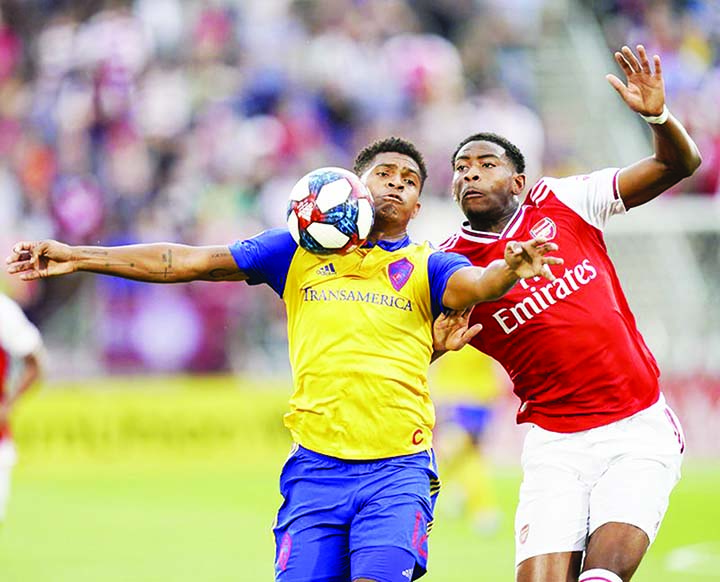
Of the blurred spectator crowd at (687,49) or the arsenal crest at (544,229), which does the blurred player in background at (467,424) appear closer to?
the blurred spectator crowd at (687,49)

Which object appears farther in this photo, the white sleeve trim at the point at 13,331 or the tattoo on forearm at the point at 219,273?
the white sleeve trim at the point at 13,331

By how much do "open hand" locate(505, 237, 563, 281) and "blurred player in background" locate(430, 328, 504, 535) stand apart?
27.6 feet

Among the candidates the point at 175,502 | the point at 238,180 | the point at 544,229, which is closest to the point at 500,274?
the point at 544,229

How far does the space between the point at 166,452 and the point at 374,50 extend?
22.9 feet

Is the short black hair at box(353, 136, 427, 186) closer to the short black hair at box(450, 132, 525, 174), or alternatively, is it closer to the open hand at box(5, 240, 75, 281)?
the short black hair at box(450, 132, 525, 174)

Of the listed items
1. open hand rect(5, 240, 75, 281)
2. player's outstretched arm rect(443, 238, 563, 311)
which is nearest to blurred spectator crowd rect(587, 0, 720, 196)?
player's outstretched arm rect(443, 238, 563, 311)

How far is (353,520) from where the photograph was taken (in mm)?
6133

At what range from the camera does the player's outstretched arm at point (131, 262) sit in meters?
6.13

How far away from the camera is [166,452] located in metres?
17.3

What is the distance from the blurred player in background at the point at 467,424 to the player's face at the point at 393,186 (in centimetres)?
771

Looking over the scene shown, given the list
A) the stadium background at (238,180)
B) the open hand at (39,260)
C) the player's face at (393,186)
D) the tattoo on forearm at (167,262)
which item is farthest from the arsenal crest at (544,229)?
the stadium background at (238,180)

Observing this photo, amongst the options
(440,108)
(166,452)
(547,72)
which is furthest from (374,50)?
(166,452)

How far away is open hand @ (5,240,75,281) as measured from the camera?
611 cm

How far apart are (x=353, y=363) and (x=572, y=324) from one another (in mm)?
1178
